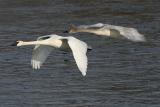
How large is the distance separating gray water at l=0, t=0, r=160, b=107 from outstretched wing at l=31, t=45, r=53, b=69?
0.70 metres

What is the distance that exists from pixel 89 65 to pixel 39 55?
3.33m

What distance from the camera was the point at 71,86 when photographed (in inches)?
609

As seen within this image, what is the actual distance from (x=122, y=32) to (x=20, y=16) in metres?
9.41

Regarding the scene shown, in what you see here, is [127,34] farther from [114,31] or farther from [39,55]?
[39,55]

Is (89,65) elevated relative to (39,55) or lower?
lower

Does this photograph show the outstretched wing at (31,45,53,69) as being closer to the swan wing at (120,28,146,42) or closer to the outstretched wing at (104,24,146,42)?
the outstretched wing at (104,24,146,42)

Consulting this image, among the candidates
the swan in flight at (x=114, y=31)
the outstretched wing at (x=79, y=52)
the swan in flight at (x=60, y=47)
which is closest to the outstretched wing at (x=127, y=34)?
the swan in flight at (x=114, y=31)

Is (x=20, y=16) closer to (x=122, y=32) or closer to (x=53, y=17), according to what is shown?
(x=53, y=17)

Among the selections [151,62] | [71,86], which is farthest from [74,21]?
[71,86]

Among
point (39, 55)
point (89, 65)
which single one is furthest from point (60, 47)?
point (89, 65)

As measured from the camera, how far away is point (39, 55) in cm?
1397

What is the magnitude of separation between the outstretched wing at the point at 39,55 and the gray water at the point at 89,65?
27.5 inches

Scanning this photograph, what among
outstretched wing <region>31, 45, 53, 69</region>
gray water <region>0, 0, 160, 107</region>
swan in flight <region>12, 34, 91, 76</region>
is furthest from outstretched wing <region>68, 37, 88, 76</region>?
gray water <region>0, 0, 160, 107</region>

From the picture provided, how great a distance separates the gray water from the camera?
14.6 meters
